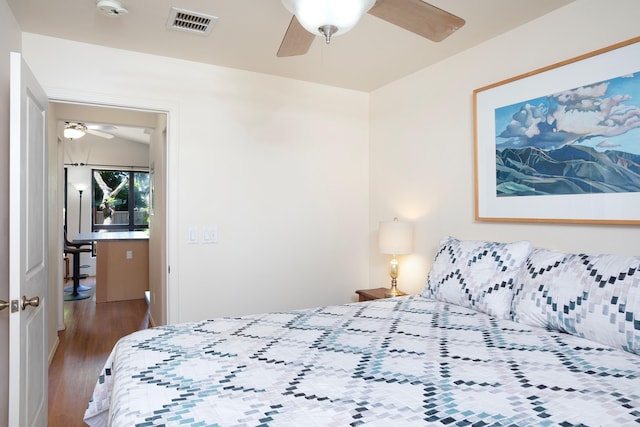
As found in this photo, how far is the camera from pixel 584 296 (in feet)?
5.52

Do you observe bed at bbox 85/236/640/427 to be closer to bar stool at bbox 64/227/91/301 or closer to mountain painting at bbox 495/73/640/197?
mountain painting at bbox 495/73/640/197

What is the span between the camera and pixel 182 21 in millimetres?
2338

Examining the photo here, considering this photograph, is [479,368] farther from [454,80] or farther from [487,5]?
[454,80]

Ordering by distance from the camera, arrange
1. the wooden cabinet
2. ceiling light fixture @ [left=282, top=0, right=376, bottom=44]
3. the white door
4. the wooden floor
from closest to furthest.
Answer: ceiling light fixture @ [left=282, top=0, right=376, bottom=44] → the white door → the wooden floor → the wooden cabinet

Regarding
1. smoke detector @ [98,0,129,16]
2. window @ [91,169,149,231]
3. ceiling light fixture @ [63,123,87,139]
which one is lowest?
window @ [91,169,149,231]

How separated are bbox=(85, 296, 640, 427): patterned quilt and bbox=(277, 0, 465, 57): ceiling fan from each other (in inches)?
46.7

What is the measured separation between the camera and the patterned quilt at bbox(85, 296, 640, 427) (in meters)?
1.07

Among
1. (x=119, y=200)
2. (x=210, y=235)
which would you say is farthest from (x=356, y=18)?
(x=119, y=200)

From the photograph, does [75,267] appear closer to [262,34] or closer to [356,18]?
[262,34]

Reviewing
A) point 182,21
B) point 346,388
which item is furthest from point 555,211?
point 182,21

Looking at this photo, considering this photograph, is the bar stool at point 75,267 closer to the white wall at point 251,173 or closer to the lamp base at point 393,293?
the white wall at point 251,173

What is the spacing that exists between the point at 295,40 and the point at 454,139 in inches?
56.0

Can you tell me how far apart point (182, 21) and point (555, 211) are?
7.47 feet

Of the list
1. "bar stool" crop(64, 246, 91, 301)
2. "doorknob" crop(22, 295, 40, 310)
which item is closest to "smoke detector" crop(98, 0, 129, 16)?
"doorknob" crop(22, 295, 40, 310)
